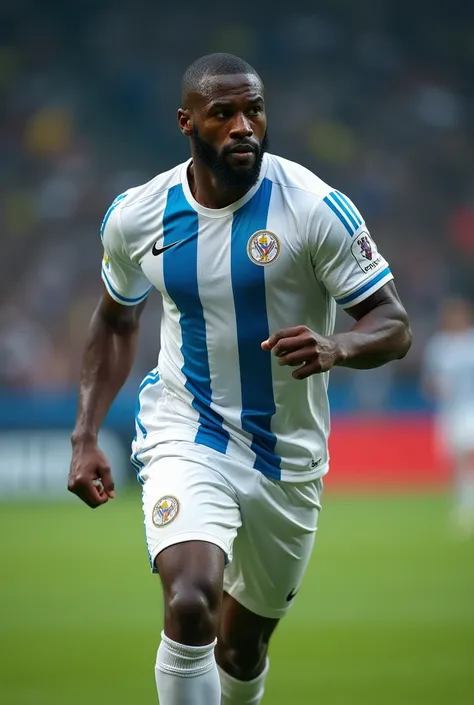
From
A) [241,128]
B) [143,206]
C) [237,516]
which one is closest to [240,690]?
[237,516]

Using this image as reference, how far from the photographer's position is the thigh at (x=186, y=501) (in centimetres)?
370

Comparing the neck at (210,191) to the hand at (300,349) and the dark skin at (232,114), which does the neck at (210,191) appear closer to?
the dark skin at (232,114)

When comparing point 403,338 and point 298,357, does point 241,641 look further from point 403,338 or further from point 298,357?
point 298,357

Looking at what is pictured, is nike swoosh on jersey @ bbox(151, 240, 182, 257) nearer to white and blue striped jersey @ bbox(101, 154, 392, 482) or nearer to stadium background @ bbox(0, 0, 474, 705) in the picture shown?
white and blue striped jersey @ bbox(101, 154, 392, 482)

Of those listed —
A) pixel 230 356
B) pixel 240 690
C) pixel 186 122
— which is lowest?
pixel 240 690

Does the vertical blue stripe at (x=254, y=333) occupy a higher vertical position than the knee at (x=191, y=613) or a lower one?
higher

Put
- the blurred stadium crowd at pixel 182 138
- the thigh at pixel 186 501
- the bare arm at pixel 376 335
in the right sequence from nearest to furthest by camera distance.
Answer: the bare arm at pixel 376 335 → the thigh at pixel 186 501 → the blurred stadium crowd at pixel 182 138

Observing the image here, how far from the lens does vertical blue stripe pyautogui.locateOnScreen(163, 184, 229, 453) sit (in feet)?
13.3

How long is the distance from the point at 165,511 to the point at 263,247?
903mm

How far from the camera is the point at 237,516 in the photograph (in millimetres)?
3955

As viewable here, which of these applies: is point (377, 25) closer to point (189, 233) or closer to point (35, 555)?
point (35, 555)

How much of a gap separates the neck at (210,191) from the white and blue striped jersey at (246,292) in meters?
0.03

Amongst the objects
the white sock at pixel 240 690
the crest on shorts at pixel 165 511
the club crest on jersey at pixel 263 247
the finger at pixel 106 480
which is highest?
the club crest on jersey at pixel 263 247

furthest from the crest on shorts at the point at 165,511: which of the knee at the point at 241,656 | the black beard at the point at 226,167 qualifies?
the black beard at the point at 226,167
